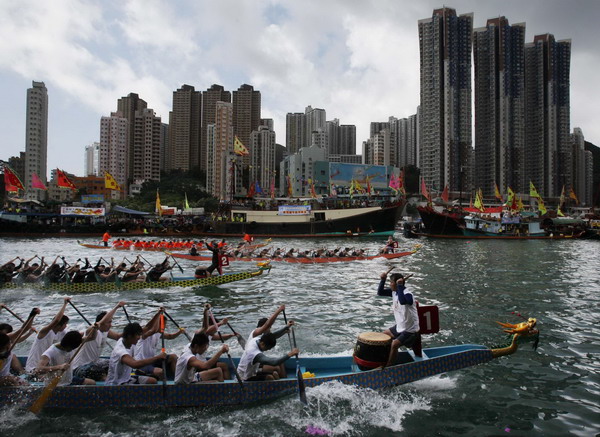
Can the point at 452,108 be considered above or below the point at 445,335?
above

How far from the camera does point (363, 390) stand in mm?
7457

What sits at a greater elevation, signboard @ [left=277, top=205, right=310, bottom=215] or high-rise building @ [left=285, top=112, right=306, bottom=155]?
high-rise building @ [left=285, top=112, right=306, bottom=155]

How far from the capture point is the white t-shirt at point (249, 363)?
7277 millimetres

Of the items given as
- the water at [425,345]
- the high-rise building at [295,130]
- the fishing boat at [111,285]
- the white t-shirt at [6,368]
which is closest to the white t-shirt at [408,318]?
the water at [425,345]

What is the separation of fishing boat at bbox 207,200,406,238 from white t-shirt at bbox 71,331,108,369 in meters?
49.9

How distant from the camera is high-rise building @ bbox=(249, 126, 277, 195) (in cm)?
14038

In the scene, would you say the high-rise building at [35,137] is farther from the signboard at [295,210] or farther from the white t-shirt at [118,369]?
the white t-shirt at [118,369]

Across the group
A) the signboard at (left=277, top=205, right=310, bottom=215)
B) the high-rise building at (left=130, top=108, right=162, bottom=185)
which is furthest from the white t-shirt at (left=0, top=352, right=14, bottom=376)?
the high-rise building at (left=130, top=108, right=162, bottom=185)

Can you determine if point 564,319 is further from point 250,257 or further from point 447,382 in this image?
point 250,257

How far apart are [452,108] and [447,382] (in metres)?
119

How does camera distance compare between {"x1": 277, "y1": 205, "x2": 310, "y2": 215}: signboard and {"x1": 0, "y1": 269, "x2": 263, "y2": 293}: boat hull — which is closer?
{"x1": 0, "y1": 269, "x2": 263, "y2": 293}: boat hull

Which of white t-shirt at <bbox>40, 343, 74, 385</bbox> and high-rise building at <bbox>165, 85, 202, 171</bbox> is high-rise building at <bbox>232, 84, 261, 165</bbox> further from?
white t-shirt at <bbox>40, 343, 74, 385</bbox>

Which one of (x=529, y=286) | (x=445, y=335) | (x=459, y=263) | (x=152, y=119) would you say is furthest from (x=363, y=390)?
(x=152, y=119)

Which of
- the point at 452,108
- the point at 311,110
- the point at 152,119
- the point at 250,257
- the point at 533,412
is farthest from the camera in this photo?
the point at 311,110
